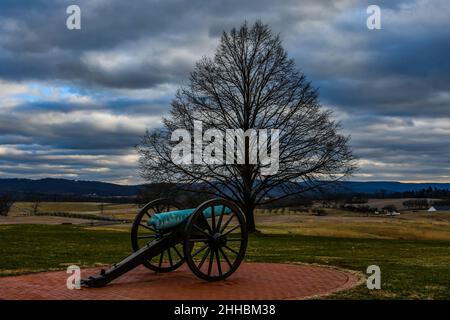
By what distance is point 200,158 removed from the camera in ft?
78.9

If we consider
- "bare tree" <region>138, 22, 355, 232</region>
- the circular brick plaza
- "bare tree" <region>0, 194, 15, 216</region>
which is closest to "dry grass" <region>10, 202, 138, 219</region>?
"bare tree" <region>0, 194, 15, 216</region>

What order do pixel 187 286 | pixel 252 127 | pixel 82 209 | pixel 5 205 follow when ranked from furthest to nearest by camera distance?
1. pixel 82 209
2. pixel 5 205
3. pixel 252 127
4. pixel 187 286

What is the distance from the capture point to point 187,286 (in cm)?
910

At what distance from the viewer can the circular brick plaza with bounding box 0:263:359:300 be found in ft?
26.8

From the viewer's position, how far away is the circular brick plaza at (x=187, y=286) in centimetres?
817

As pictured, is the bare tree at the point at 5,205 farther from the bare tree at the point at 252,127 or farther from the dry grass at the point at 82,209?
the bare tree at the point at 252,127

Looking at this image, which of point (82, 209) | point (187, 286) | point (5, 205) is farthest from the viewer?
point (82, 209)

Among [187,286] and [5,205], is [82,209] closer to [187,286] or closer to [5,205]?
[5,205]

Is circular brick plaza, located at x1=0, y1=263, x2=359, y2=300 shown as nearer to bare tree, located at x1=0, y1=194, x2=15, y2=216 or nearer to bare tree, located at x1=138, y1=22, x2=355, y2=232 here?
bare tree, located at x1=138, y1=22, x2=355, y2=232

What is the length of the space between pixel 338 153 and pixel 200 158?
642 centimetres

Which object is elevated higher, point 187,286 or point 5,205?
point 187,286

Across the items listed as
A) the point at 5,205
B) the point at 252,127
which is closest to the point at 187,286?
the point at 252,127
